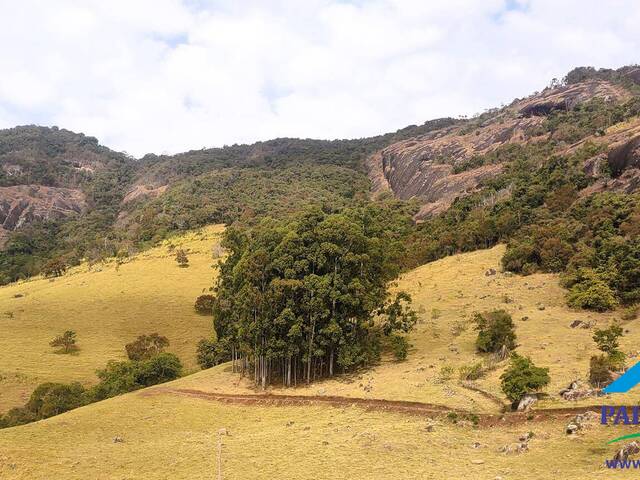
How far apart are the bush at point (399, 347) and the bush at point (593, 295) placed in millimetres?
16639

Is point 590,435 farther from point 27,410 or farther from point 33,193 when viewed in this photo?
point 33,193

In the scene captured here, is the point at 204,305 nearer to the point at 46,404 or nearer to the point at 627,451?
the point at 46,404

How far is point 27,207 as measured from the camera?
183875 millimetres

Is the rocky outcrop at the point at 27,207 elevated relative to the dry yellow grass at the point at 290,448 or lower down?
elevated

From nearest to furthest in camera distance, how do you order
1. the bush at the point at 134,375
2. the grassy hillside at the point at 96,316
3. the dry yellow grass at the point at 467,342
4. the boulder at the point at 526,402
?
the boulder at the point at 526,402
the dry yellow grass at the point at 467,342
the bush at the point at 134,375
the grassy hillside at the point at 96,316

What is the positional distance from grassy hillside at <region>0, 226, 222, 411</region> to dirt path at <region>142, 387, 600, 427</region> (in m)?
19.7

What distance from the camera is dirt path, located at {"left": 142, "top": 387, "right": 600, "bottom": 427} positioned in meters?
23.5

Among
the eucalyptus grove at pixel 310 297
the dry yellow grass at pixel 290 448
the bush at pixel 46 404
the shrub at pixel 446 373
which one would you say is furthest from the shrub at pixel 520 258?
the bush at pixel 46 404

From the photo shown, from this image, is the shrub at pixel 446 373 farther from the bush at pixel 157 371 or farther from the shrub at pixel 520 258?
the shrub at pixel 520 258

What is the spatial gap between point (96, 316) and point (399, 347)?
49.0m

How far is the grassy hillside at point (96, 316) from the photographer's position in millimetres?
53031

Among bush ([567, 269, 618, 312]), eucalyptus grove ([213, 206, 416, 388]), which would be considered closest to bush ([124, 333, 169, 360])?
eucalyptus grove ([213, 206, 416, 388])

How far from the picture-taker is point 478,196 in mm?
98875

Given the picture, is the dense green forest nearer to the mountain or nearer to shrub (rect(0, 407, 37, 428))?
the mountain
